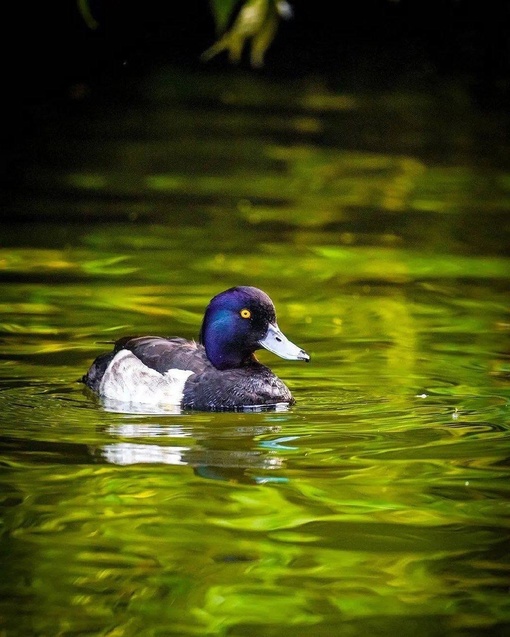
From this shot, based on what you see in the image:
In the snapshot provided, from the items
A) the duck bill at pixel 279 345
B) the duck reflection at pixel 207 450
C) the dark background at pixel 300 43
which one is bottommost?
the duck reflection at pixel 207 450

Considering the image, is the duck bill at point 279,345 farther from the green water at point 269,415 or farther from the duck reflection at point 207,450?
the duck reflection at point 207,450

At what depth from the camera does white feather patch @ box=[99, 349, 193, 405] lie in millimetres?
10234

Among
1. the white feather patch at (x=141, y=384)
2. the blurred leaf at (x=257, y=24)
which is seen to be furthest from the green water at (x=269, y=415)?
the blurred leaf at (x=257, y=24)

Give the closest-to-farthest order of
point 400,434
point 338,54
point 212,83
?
point 400,434
point 212,83
point 338,54

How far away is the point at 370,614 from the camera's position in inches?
260

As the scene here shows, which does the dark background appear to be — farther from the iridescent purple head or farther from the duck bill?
the duck bill

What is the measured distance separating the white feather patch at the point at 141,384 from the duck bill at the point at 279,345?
1.74 feet

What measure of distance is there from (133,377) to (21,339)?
1769mm

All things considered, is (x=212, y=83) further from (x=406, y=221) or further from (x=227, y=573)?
(x=227, y=573)

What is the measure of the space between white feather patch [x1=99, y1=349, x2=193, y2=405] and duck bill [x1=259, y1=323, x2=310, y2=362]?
531mm

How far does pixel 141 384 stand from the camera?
33.9ft

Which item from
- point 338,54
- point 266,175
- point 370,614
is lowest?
point 370,614

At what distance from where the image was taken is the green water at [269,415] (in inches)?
269

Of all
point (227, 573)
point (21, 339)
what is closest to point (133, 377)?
point (21, 339)
